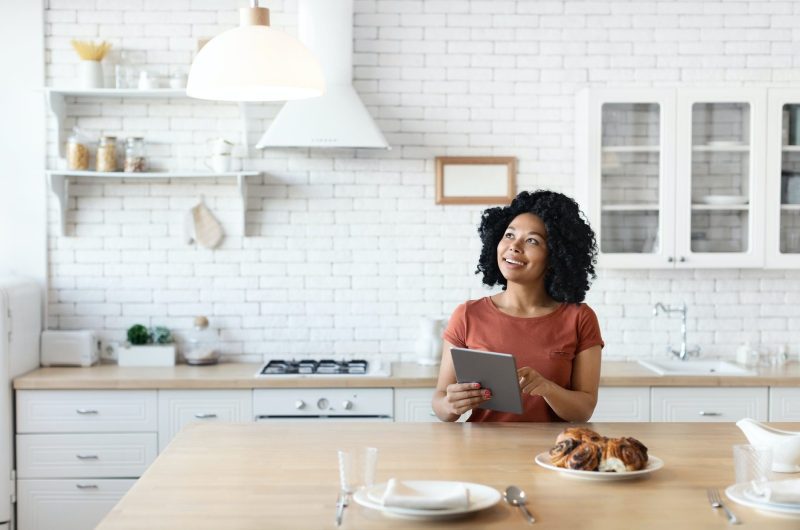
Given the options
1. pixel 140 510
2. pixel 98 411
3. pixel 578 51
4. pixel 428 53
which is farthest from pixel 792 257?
pixel 140 510

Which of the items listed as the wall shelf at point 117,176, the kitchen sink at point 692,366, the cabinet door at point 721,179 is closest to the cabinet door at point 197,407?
the wall shelf at point 117,176

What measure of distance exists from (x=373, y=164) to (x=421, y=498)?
3318 mm

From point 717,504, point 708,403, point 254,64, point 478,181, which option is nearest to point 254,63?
point 254,64

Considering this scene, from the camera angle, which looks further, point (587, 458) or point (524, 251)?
point (524, 251)

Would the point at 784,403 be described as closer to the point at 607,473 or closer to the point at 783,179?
the point at 783,179

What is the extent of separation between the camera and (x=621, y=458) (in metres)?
2.45

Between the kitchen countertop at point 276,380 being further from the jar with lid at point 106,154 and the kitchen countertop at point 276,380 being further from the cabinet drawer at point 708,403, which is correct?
the jar with lid at point 106,154

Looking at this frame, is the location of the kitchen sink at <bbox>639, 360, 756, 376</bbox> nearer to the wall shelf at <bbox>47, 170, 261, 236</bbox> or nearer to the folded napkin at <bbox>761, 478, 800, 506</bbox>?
the wall shelf at <bbox>47, 170, 261, 236</bbox>

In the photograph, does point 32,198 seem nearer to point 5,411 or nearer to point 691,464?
point 5,411

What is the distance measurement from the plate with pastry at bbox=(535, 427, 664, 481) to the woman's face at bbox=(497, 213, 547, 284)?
85 centimetres

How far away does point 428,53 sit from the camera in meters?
5.29

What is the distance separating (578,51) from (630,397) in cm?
184

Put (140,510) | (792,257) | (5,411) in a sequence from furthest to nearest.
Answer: (792,257), (5,411), (140,510)

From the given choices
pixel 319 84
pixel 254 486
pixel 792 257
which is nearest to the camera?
pixel 254 486
